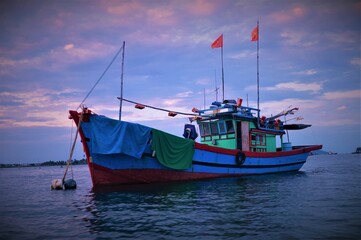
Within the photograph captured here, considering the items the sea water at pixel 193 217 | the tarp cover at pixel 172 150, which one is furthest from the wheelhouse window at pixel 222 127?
the sea water at pixel 193 217

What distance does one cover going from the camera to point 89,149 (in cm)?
1475

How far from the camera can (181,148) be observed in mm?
16703

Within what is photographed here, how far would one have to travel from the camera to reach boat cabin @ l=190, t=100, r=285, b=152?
21.5m

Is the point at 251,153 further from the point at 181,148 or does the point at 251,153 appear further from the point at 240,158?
the point at 181,148

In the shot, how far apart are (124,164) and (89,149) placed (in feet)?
6.87

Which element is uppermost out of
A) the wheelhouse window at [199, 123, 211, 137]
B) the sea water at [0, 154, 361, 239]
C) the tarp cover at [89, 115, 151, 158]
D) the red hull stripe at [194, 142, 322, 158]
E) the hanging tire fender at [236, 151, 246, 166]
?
the wheelhouse window at [199, 123, 211, 137]

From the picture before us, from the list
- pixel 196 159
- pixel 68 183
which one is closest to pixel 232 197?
pixel 196 159

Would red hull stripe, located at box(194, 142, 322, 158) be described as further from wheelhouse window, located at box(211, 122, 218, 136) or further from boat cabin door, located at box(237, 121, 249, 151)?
wheelhouse window, located at box(211, 122, 218, 136)

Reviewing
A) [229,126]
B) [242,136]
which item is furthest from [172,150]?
[242,136]

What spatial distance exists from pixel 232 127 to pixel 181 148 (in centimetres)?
648

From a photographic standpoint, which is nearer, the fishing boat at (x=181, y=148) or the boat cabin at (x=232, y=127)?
the fishing boat at (x=181, y=148)

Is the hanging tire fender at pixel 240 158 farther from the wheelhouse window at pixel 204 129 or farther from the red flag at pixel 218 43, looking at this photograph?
the red flag at pixel 218 43

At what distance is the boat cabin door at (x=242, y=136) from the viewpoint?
2169 cm

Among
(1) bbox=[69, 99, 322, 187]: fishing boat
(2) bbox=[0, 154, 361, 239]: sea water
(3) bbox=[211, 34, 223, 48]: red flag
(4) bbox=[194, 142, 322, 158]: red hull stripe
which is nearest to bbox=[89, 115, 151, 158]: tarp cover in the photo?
(1) bbox=[69, 99, 322, 187]: fishing boat
